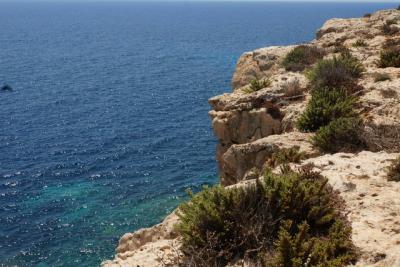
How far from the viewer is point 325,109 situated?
1830 centimetres

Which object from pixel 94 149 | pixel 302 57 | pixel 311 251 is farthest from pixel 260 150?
pixel 94 149

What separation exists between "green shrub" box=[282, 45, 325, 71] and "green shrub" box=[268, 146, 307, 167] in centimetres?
1138

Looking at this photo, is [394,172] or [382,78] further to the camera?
[382,78]

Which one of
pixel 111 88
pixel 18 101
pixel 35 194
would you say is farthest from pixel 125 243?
pixel 111 88

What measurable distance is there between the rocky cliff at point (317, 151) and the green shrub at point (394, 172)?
0.74 feet

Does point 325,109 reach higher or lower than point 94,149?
higher

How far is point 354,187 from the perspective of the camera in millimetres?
12258

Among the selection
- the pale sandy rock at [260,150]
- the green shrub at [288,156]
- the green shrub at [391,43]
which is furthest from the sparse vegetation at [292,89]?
the green shrub at [391,43]

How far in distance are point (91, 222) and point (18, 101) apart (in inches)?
1380

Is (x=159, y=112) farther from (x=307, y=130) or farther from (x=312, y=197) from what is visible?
(x=312, y=197)

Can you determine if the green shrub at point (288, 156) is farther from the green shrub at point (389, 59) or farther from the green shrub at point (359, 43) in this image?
the green shrub at point (359, 43)

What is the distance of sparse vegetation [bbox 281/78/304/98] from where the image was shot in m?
22.4

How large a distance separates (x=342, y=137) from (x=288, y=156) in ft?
7.91

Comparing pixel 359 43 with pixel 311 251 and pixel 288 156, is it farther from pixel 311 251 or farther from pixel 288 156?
pixel 311 251
